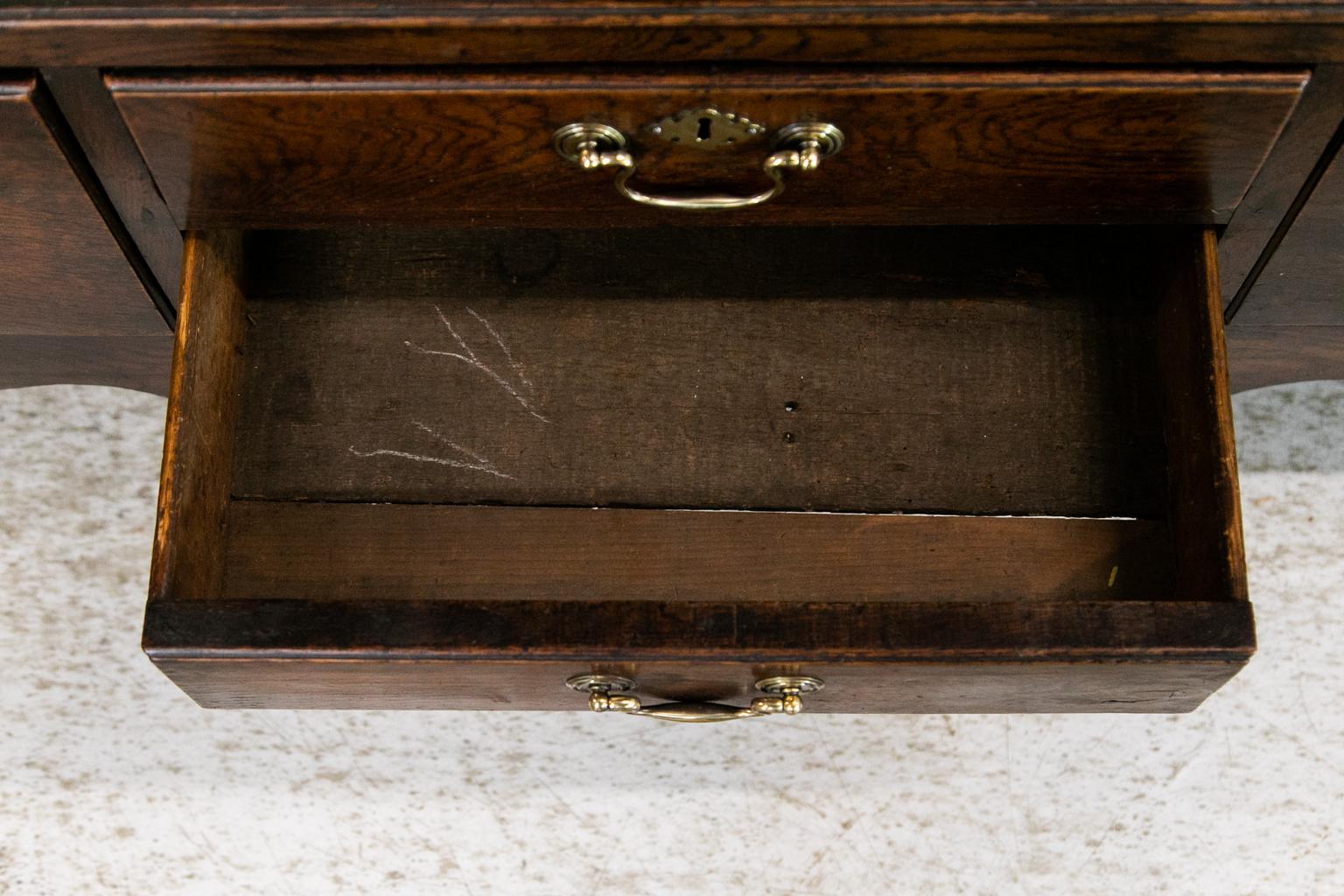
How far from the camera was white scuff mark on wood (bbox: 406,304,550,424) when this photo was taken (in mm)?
1065

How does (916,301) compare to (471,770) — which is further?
(471,770)

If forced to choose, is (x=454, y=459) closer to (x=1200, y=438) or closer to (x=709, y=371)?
(x=709, y=371)

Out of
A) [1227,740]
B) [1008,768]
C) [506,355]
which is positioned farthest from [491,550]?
[1227,740]

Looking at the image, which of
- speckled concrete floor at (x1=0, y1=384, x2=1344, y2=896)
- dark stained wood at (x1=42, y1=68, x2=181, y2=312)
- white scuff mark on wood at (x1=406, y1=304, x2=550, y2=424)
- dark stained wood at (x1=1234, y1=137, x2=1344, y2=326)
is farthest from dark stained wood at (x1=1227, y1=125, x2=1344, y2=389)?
dark stained wood at (x1=42, y1=68, x2=181, y2=312)

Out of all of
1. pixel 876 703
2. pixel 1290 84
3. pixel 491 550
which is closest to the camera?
pixel 1290 84

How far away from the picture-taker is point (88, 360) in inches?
43.8

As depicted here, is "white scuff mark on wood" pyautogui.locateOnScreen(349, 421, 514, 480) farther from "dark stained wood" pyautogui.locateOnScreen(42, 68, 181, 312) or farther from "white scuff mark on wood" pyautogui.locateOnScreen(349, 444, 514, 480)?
"dark stained wood" pyautogui.locateOnScreen(42, 68, 181, 312)

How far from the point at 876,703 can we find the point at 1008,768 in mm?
390

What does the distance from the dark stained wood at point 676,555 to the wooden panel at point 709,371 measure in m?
0.02

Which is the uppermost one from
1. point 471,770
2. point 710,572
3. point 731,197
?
point 731,197

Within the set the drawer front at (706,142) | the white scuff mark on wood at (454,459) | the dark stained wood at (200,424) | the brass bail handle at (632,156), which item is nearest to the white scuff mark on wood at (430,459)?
the white scuff mark on wood at (454,459)

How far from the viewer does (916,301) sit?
1.08 metres

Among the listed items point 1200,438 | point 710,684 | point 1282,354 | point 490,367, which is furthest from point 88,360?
point 1282,354

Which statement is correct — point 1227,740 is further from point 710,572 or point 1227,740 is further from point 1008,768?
point 710,572
